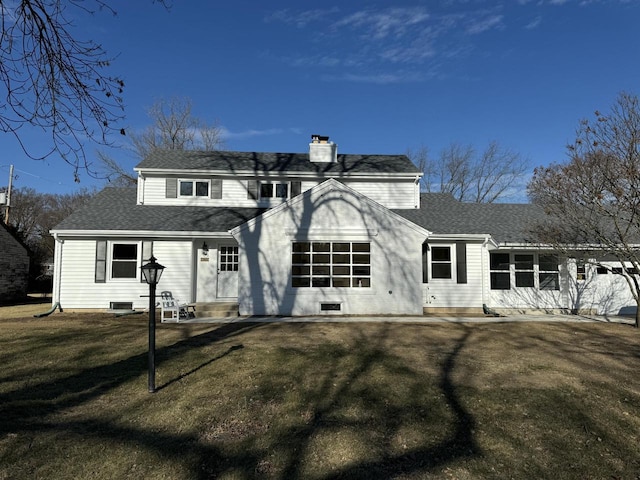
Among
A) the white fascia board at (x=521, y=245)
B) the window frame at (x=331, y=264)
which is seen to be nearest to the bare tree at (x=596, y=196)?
the white fascia board at (x=521, y=245)

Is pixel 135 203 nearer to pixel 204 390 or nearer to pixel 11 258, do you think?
pixel 11 258

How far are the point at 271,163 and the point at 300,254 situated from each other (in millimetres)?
6185

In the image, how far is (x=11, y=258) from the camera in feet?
73.9

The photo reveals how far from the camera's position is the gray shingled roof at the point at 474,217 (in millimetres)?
14977

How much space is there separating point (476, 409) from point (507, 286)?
11.0 meters

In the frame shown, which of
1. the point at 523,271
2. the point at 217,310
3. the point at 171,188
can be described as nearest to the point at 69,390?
the point at 217,310

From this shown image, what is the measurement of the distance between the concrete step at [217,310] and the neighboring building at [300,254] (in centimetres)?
39

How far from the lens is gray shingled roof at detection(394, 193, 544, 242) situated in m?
15.0

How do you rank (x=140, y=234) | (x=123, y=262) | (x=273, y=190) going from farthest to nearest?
(x=273, y=190)
(x=123, y=262)
(x=140, y=234)

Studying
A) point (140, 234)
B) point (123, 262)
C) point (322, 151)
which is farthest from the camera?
point (322, 151)

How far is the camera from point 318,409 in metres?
5.32

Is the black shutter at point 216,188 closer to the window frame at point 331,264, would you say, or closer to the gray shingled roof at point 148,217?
the gray shingled roof at point 148,217

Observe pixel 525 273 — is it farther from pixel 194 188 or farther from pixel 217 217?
pixel 194 188

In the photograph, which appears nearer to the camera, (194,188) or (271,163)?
(194,188)
